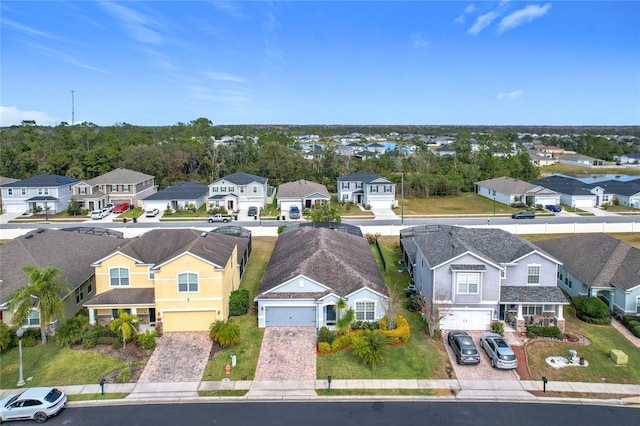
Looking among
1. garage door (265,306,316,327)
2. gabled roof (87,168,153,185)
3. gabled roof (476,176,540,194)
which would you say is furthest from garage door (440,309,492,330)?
gabled roof (87,168,153,185)

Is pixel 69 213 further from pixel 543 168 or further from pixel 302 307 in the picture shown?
pixel 543 168

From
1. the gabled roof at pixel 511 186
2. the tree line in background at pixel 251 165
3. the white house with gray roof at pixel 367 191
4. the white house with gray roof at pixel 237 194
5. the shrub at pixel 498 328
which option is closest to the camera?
the shrub at pixel 498 328

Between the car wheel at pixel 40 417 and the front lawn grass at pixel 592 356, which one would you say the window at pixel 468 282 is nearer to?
the front lawn grass at pixel 592 356

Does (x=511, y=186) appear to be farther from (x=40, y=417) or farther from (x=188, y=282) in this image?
(x=40, y=417)

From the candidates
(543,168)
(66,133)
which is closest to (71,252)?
(66,133)

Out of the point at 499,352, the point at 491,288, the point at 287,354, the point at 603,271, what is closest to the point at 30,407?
the point at 287,354

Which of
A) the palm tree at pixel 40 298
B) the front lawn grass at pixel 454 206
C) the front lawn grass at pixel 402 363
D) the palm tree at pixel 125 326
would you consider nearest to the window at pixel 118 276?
the palm tree at pixel 125 326

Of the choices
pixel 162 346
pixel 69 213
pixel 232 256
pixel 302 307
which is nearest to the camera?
pixel 162 346
